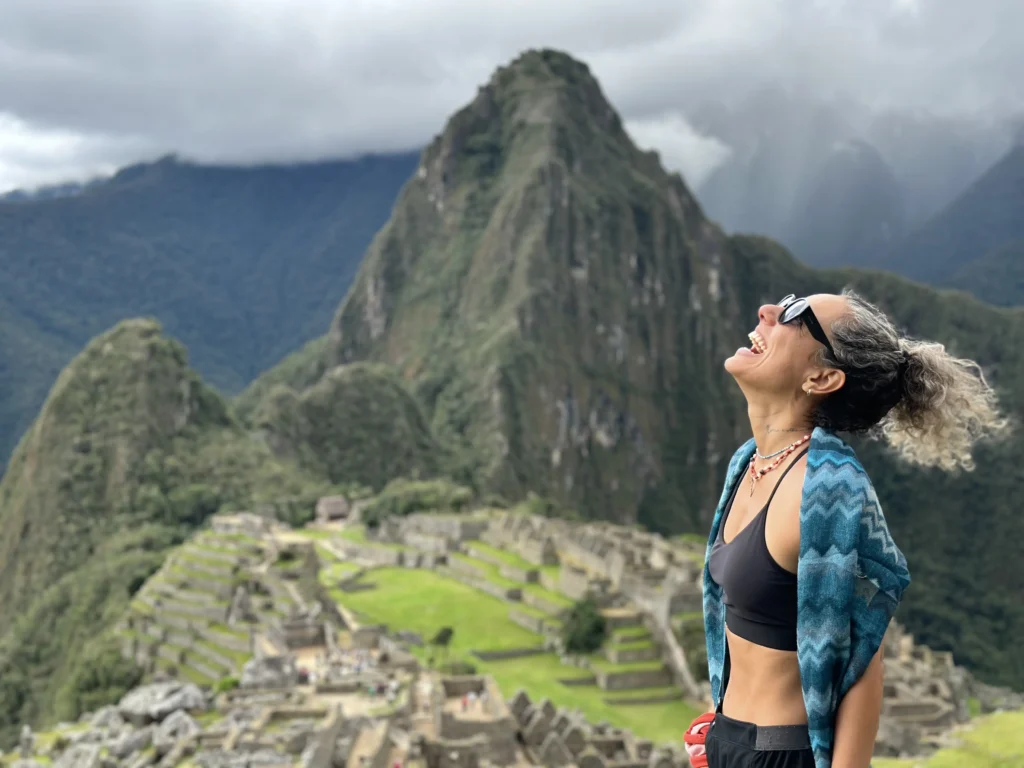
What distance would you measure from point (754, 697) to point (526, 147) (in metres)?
144

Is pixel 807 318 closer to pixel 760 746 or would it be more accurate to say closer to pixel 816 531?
pixel 816 531

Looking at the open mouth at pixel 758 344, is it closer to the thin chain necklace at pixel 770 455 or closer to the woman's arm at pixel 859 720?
the thin chain necklace at pixel 770 455

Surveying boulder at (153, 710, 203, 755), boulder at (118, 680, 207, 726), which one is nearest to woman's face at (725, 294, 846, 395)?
boulder at (153, 710, 203, 755)

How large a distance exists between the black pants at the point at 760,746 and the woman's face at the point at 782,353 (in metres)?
1.19

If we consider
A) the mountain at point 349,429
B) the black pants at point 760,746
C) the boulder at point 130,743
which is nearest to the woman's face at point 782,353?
the black pants at point 760,746

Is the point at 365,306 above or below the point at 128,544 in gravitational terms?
above

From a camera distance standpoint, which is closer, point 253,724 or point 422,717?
point 253,724

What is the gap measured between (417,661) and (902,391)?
24702 mm

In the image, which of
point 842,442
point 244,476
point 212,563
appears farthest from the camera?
point 244,476

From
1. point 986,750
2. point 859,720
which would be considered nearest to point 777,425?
point 859,720

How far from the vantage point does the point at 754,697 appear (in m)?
3.67

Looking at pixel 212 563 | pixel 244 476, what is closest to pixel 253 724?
pixel 212 563

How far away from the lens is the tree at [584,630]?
35625mm

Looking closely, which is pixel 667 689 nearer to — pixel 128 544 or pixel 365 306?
pixel 128 544
